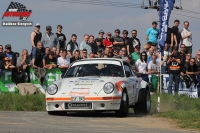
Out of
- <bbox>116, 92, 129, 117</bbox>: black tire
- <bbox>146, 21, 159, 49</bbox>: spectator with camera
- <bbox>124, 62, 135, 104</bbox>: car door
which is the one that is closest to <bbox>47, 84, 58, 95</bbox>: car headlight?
<bbox>116, 92, 129, 117</bbox>: black tire

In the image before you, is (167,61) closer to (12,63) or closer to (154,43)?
(154,43)

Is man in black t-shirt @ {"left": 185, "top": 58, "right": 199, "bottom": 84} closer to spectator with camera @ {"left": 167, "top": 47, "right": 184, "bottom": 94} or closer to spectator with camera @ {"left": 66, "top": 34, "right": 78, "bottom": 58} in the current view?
spectator with camera @ {"left": 167, "top": 47, "right": 184, "bottom": 94}

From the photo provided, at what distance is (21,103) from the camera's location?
20.0 metres

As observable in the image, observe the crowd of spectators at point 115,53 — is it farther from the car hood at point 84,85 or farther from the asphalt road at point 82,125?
the asphalt road at point 82,125

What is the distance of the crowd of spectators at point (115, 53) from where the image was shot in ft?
74.8

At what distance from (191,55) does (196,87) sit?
143cm

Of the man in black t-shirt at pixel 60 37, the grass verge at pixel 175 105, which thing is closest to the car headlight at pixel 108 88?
the grass verge at pixel 175 105

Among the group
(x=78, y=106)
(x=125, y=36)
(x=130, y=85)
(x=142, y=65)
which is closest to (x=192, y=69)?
(x=142, y=65)

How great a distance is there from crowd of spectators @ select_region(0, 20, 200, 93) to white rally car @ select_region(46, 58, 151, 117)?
15.4 ft

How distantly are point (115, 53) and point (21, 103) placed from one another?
19.5 feet

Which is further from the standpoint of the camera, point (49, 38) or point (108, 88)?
point (49, 38)

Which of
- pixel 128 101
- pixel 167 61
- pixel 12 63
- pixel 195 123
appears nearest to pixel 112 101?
pixel 128 101

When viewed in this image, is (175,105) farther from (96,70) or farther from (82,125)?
(82,125)

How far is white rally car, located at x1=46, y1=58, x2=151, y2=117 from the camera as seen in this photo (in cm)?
1581
